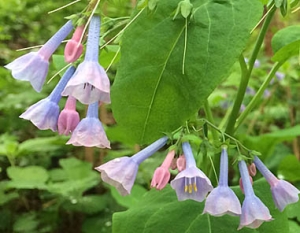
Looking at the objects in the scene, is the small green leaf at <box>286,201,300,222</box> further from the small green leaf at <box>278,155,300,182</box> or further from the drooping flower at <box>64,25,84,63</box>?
the drooping flower at <box>64,25,84,63</box>

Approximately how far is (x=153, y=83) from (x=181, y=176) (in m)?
0.14

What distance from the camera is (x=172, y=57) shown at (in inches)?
30.5

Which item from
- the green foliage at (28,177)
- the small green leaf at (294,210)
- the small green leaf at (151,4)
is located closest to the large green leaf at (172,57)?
the small green leaf at (151,4)

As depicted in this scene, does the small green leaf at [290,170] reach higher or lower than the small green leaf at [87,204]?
higher

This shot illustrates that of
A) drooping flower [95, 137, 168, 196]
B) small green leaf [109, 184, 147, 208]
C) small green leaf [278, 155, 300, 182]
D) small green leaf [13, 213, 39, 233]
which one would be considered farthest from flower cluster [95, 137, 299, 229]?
small green leaf [13, 213, 39, 233]

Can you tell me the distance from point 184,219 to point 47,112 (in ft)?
1.13

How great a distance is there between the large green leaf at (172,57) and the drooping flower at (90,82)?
0.27 feet

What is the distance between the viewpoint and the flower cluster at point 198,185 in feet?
2.59

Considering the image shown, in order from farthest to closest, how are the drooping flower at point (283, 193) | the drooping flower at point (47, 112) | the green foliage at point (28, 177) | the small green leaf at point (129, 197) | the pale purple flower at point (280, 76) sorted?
the pale purple flower at point (280, 76) → the green foliage at point (28, 177) → the small green leaf at point (129, 197) → the drooping flower at point (283, 193) → the drooping flower at point (47, 112)

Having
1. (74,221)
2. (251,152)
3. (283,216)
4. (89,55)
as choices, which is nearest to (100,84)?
(89,55)

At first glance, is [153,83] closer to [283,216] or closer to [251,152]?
[251,152]

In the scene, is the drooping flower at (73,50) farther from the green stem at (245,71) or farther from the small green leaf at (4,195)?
the small green leaf at (4,195)

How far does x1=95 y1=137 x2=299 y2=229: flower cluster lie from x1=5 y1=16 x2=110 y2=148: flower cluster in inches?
2.8

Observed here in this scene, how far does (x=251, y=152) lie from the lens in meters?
0.91
